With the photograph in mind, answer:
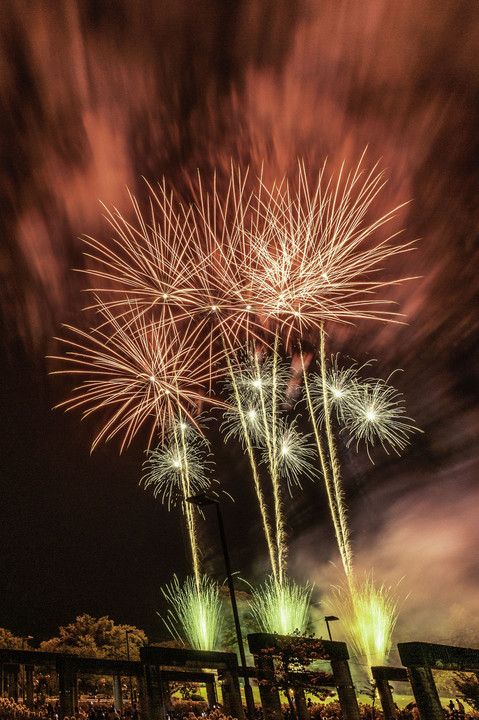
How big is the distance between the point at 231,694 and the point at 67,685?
19.1 ft

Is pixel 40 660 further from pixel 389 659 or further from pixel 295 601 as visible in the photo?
pixel 389 659

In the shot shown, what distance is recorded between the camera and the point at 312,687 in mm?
22188

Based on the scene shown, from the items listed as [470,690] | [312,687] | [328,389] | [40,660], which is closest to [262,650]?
[312,687]

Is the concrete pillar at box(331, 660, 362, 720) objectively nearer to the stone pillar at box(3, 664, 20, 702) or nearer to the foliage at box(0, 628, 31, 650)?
the stone pillar at box(3, 664, 20, 702)

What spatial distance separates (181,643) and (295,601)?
25244mm

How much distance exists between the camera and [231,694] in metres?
20.4

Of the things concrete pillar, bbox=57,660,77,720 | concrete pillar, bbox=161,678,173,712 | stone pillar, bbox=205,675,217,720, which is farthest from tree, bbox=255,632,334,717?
stone pillar, bbox=205,675,217,720

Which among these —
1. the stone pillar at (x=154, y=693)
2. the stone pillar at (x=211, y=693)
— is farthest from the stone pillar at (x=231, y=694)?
the stone pillar at (x=211, y=693)

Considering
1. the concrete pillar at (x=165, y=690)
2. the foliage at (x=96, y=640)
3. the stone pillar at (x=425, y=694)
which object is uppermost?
the foliage at (x=96, y=640)

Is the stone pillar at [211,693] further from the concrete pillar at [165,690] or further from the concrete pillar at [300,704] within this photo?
the concrete pillar at [300,704]

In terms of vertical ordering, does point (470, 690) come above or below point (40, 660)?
below

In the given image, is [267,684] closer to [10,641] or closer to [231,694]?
[231,694]

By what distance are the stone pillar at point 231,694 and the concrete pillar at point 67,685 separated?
5295mm

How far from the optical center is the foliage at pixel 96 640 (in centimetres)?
5231
